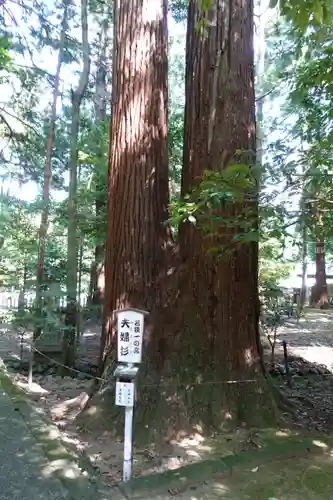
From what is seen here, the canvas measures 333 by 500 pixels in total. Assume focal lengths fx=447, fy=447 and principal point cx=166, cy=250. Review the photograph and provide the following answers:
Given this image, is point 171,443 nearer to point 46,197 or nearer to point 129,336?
point 129,336

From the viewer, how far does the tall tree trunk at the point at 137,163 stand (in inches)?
189

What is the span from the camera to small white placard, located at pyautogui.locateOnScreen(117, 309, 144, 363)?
3.58 meters

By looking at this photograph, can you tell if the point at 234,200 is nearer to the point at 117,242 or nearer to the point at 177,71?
the point at 117,242

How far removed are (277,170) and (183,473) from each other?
2524 millimetres

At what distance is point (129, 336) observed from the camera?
3.62 meters

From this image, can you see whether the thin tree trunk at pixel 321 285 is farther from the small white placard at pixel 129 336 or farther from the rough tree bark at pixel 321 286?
the small white placard at pixel 129 336

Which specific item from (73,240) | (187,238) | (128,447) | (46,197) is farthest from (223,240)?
(46,197)

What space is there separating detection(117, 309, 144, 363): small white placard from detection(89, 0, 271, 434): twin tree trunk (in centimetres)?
99

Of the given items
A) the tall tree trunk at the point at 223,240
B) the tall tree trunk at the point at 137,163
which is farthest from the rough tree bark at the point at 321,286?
Result: the tall tree trunk at the point at 137,163

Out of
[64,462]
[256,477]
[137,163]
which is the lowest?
[256,477]

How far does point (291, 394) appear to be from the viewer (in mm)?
6223

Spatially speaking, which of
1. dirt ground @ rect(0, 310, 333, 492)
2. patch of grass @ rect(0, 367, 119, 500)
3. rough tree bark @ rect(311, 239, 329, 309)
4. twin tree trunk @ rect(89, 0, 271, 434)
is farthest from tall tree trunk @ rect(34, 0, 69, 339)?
rough tree bark @ rect(311, 239, 329, 309)

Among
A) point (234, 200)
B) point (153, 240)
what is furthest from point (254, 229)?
point (153, 240)

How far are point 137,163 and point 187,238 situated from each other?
0.99m
